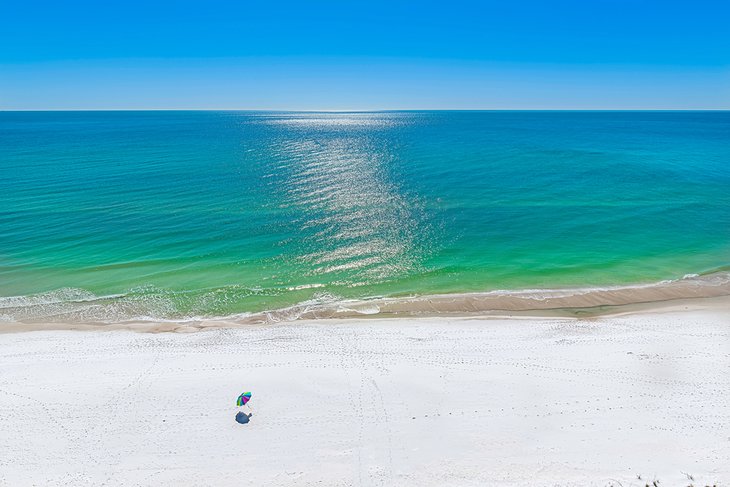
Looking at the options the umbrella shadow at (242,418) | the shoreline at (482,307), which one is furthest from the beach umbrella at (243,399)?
the shoreline at (482,307)

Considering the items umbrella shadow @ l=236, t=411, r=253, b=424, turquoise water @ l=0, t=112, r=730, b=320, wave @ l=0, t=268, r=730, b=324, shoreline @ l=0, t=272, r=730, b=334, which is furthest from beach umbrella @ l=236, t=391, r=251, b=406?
turquoise water @ l=0, t=112, r=730, b=320

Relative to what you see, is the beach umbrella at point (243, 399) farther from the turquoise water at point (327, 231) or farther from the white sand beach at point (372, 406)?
the turquoise water at point (327, 231)

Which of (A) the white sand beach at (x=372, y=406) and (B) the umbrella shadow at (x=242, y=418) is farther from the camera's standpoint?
(B) the umbrella shadow at (x=242, y=418)

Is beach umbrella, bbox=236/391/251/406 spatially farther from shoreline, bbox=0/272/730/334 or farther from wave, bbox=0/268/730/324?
wave, bbox=0/268/730/324

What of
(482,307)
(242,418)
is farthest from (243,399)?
(482,307)

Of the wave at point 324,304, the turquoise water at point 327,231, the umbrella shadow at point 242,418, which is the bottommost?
→ the umbrella shadow at point 242,418

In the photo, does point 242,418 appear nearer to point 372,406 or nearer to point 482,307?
point 372,406

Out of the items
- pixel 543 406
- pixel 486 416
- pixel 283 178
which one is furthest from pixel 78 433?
pixel 283 178
